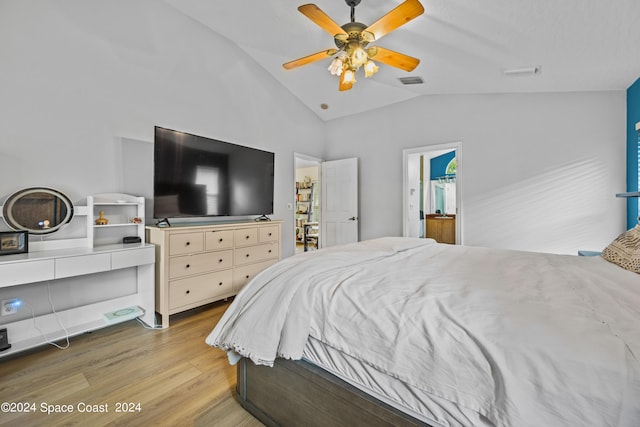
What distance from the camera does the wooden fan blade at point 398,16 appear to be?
1726mm

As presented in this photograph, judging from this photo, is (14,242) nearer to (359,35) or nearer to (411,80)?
(359,35)

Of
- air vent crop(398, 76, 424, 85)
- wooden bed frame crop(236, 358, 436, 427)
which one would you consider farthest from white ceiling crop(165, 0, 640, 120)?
wooden bed frame crop(236, 358, 436, 427)

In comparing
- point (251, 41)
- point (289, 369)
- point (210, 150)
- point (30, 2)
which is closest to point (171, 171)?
point (210, 150)

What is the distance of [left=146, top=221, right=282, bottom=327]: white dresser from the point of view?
2.52m

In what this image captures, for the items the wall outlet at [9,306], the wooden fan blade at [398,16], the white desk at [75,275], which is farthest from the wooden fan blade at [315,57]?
the wall outlet at [9,306]

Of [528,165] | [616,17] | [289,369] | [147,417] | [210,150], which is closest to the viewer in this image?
[289,369]

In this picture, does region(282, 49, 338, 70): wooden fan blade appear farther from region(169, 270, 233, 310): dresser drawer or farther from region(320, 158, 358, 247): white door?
region(320, 158, 358, 247): white door

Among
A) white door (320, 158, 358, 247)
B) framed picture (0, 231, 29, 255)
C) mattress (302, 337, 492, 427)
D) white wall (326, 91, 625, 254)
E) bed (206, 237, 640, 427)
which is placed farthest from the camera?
white door (320, 158, 358, 247)

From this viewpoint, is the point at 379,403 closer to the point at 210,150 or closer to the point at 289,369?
the point at 289,369

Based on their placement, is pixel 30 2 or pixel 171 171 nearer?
pixel 30 2

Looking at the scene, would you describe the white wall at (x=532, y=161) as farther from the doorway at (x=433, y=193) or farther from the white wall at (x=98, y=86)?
the white wall at (x=98, y=86)

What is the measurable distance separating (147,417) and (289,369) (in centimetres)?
89

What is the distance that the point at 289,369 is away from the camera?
1.23 meters

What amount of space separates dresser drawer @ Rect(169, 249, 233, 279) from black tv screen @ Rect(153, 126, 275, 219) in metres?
0.46
